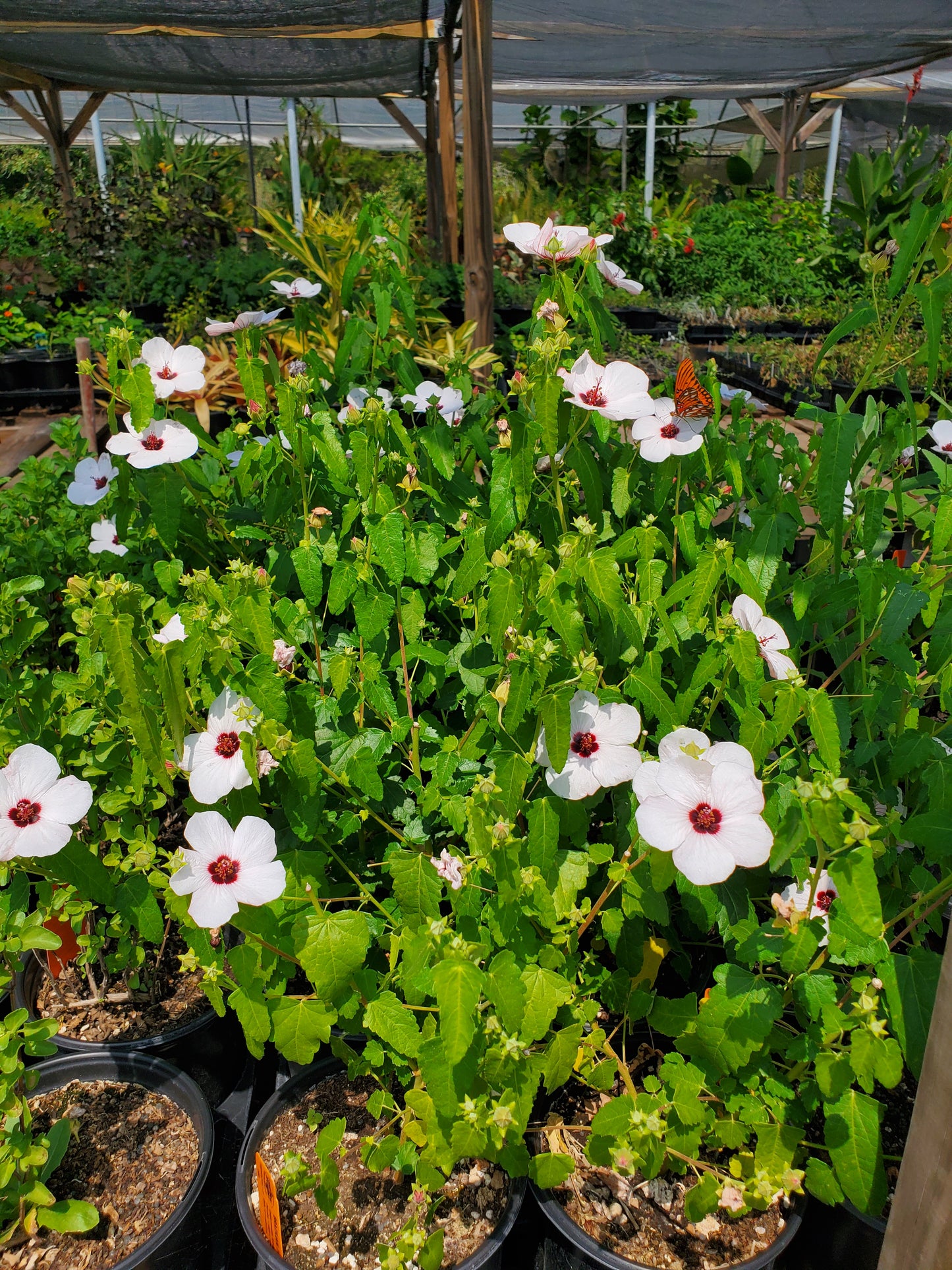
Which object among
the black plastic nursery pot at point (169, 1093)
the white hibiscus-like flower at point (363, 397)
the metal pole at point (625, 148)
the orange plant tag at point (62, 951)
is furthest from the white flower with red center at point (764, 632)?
the metal pole at point (625, 148)

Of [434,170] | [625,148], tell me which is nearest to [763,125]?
[625,148]

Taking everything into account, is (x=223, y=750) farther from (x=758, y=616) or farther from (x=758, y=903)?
(x=758, y=903)

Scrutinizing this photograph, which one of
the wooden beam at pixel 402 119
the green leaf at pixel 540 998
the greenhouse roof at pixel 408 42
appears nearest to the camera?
the green leaf at pixel 540 998

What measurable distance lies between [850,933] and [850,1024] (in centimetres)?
12

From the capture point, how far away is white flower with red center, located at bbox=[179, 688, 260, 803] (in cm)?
101

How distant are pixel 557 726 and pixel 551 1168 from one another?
1.61ft

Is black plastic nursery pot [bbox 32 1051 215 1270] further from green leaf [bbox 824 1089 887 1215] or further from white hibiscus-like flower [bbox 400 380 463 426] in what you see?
white hibiscus-like flower [bbox 400 380 463 426]

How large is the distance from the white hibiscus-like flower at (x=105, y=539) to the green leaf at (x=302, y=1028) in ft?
3.08

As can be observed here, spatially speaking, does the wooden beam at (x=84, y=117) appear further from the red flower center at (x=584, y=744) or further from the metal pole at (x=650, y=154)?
the red flower center at (x=584, y=744)

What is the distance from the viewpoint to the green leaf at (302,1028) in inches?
39.9

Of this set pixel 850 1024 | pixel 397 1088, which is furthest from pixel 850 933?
pixel 397 1088

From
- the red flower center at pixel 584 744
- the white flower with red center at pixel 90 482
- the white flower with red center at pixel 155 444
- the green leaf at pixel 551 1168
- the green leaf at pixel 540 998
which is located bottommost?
the green leaf at pixel 551 1168

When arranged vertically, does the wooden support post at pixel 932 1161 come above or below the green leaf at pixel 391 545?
below

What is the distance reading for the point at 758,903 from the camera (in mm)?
1340
